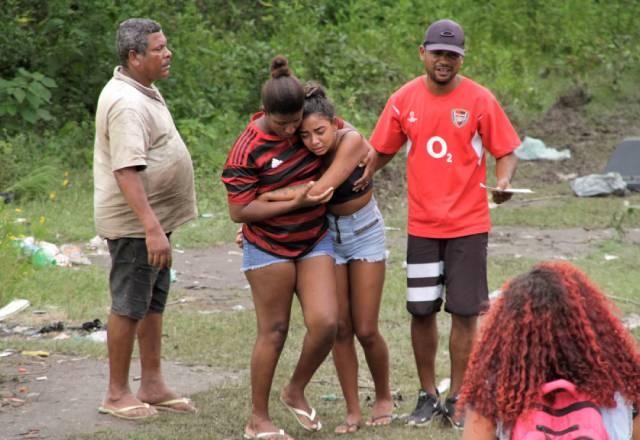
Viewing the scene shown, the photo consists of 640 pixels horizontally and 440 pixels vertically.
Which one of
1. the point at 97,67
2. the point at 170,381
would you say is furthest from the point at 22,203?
the point at 170,381

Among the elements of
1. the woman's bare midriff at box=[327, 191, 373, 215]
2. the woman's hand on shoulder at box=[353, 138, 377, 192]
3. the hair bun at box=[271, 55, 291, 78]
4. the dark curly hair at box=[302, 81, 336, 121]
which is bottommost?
the woman's bare midriff at box=[327, 191, 373, 215]

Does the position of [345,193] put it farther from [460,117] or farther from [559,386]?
[559,386]

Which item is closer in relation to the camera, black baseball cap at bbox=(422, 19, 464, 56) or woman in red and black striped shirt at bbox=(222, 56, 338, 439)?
woman in red and black striped shirt at bbox=(222, 56, 338, 439)

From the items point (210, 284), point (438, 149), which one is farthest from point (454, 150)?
point (210, 284)

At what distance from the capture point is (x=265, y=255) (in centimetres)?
556

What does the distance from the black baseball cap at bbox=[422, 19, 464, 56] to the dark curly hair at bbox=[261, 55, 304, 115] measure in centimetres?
74

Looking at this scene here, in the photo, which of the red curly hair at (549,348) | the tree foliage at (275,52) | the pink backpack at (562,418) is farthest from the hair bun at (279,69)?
the tree foliage at (275,52)

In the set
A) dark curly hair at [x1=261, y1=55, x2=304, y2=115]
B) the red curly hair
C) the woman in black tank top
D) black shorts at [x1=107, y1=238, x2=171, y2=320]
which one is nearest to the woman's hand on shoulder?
the woman in black tank top

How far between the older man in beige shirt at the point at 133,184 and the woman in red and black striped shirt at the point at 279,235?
0.47 metres

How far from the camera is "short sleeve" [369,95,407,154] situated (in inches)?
235

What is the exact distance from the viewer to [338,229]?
5.72 meters

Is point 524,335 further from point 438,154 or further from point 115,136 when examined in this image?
point 115,136

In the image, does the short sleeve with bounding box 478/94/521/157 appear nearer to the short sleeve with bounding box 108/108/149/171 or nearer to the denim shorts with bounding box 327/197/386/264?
the denim shorts with bounding box 327/197/386/264

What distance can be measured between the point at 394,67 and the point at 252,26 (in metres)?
1.95
